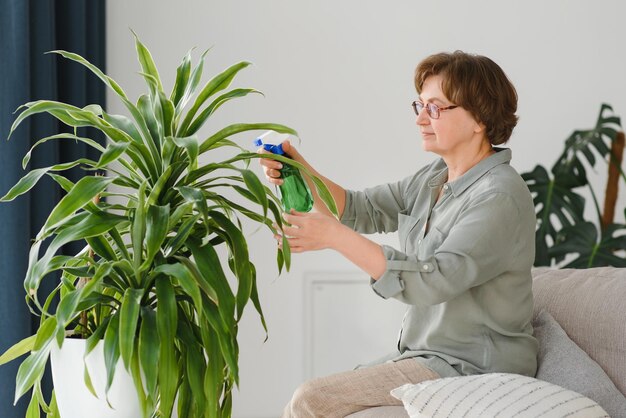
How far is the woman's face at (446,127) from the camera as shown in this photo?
2.19m

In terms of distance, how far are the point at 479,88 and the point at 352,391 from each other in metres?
0.85

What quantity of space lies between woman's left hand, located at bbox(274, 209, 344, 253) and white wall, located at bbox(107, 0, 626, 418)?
191cm

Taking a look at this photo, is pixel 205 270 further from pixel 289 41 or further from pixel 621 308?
pixel 289 41

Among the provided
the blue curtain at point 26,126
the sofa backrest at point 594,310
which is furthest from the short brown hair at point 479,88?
the blue curtain at point 26,126

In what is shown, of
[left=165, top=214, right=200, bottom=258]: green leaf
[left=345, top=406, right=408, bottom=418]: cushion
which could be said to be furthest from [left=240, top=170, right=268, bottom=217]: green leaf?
[left=345, top=406, right=408, bottom=418]: cushion

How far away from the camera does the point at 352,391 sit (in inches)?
80.4

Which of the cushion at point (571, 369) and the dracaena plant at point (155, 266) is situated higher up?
the dracaena plant at point (155, 266)

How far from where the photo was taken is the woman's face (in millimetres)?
2186

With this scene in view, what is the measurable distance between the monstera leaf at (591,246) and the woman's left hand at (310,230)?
157 cm

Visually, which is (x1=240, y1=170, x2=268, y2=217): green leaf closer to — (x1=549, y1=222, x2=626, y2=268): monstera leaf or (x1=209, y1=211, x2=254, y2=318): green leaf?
(x1=209, y1=211, x2=254, y2=318): green leaf

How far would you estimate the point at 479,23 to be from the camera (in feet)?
12.5

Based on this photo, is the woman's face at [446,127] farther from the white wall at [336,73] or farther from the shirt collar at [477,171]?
the white wall at [336,73]

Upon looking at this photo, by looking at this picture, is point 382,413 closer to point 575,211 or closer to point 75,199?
point 75,199

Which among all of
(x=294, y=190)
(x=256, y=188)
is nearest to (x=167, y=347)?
(x=256, y=188)
